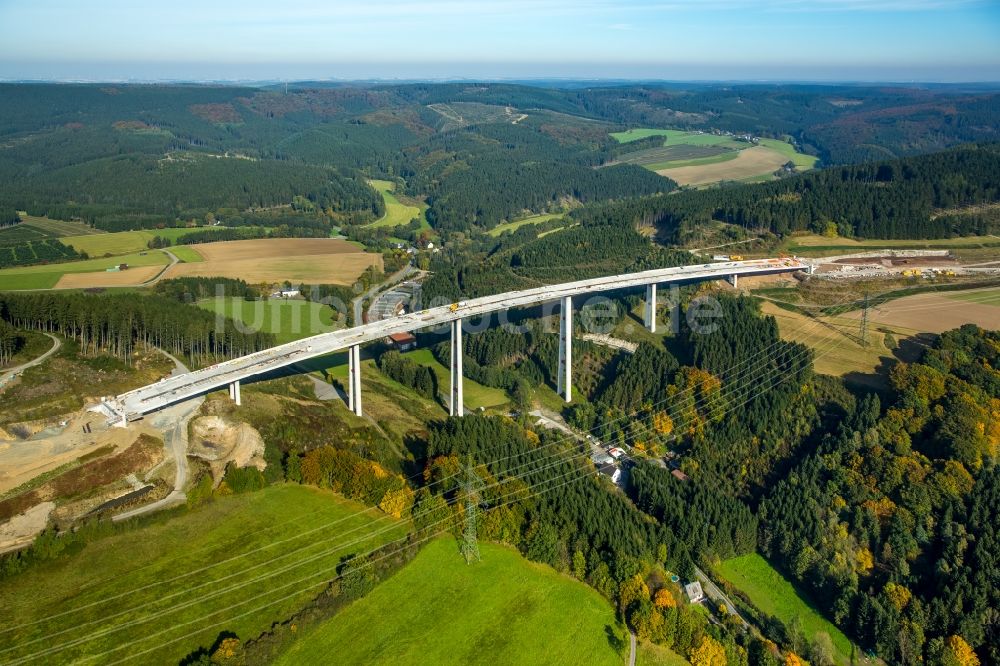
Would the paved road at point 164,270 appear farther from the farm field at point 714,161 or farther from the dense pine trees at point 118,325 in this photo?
the farm field at point 714,161

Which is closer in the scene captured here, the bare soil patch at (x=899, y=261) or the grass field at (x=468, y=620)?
the grass field at (x=468, y=620)

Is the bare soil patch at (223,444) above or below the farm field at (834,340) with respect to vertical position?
below

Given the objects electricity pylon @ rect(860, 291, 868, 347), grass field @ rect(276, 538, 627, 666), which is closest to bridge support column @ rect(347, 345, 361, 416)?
grass field @ rect(276, 538, 627, 666)

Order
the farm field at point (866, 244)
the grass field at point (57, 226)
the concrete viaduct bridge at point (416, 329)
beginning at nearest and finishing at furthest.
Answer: the concrete viaduct bridge at point (416, 329) → the farm field at point (866, 244) → the grass field at point (57, 226)

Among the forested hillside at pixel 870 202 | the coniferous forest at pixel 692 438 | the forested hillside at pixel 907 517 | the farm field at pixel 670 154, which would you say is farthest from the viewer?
the farm field at pixel 670 154

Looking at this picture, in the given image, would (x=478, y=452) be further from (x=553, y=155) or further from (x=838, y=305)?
(x=553, y=155)

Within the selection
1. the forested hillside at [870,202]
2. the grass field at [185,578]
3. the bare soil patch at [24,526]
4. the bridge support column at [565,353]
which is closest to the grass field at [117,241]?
the bridge support column at [565,353]
